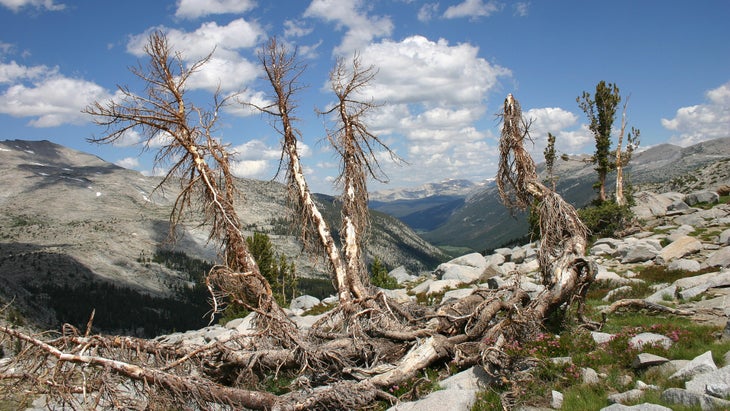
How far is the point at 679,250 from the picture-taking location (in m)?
21.8

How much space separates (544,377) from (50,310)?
216732mm

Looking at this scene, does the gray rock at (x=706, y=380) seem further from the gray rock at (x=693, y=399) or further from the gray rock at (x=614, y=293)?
the gray rock at (x=614, y=293)

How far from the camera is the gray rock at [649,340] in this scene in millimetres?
8508

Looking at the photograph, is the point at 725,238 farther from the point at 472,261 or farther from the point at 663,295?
the point at 472,261

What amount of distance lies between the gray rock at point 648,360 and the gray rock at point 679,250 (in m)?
15.7

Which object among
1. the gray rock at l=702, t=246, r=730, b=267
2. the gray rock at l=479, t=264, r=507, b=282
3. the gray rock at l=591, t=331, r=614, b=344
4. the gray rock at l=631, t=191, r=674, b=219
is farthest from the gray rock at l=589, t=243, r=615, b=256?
the gray rock at l=591, t=331, r=614, b=344

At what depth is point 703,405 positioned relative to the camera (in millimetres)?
5855

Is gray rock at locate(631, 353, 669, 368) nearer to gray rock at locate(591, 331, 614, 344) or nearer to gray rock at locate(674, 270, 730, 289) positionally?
gray rock at locate(591, 331, 614, 344)

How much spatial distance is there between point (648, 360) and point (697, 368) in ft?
2.94

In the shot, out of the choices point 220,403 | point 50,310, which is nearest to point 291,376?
point 220,403

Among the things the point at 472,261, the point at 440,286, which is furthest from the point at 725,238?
the point at 472,261

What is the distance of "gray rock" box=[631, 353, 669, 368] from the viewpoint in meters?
7.69

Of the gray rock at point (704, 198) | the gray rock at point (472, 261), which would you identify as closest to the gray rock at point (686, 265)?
the gray rock at point (472, 261)

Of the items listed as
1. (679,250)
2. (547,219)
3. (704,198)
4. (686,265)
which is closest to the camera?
(547,219)
